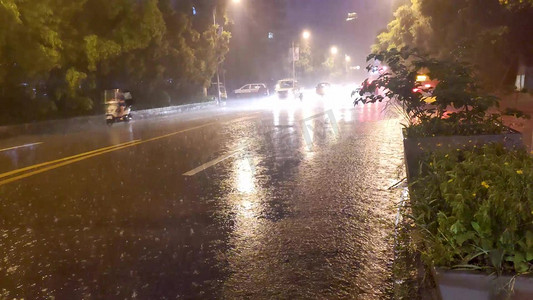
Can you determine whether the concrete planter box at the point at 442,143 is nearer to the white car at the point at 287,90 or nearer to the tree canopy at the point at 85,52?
the tree canopy at the point at 85,52

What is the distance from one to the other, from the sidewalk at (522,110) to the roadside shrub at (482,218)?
5.21 m

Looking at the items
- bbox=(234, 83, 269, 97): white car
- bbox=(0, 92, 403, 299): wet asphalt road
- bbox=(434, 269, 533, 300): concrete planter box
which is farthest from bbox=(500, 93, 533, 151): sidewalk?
bbox=(234, 83, 269, 97): white car

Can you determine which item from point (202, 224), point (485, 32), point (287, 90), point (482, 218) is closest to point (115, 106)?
point (485, 32)

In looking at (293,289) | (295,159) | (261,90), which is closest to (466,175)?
(293,289)

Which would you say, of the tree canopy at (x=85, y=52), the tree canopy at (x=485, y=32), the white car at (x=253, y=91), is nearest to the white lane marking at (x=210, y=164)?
the tree canopy at (x=485, y=32)

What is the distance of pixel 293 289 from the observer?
4.10 m

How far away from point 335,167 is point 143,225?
14.8ft

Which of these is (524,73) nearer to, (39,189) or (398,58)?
(398,58)

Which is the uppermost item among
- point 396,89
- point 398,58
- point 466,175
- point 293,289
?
point 398,58

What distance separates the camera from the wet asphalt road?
4289 millimetres

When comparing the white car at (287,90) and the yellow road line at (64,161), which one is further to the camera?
the white car at (287,90)

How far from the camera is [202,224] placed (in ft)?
19.7

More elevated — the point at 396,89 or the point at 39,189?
the point at 396,89

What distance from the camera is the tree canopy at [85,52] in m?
18.0
